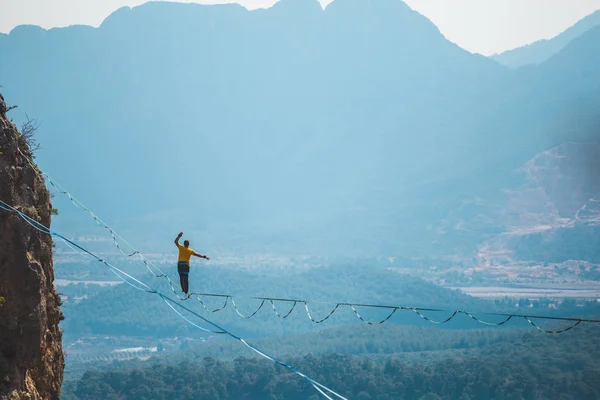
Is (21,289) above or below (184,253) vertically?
below

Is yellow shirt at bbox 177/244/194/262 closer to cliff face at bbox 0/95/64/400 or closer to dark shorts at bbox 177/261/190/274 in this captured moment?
dark shorts at bbox 177/261/190/274

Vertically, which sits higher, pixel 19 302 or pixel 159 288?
pixel 159 288

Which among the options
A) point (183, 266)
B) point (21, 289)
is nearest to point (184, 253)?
point (183, 266)

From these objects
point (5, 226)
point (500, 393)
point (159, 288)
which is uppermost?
point (159, 288)

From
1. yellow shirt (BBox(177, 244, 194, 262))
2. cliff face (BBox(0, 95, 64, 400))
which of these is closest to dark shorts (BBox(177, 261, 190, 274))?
yellow shirt (BBox(177, 244, 194, 262))

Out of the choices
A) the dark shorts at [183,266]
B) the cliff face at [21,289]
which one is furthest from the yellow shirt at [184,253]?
the cliff face at [21,289]

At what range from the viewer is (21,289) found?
16.5 meters

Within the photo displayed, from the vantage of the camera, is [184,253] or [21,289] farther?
[184,253]

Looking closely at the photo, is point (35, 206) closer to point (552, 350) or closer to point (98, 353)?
point (552, 350)

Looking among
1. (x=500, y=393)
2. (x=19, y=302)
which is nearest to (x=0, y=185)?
(x=19, y=302)

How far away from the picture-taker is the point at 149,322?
635ft

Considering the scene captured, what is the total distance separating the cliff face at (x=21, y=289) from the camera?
1630 cm

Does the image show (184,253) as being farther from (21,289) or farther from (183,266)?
(21,289)

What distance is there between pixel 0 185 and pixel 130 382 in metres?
84.1
